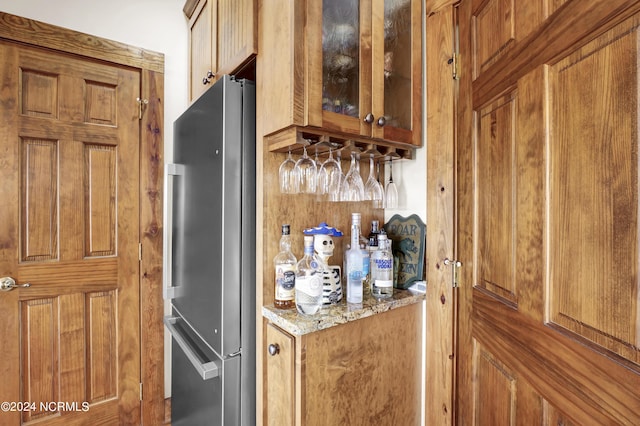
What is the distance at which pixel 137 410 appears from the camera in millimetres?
1875

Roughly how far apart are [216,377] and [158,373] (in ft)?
3.27

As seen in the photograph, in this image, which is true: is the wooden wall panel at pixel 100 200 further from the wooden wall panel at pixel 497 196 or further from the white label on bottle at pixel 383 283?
the wooden wall panel at pixel 497 196

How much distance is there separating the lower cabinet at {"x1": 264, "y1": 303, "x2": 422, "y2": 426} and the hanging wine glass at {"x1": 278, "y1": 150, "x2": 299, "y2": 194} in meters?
0.50

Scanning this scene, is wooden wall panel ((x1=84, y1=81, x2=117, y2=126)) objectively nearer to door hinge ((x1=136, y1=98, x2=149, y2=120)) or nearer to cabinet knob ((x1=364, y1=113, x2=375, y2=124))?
door hinge ((x1=136, y1=98, x2=149, y2=120))

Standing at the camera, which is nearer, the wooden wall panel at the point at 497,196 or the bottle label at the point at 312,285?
the wooden wall panel at the point at 497,196

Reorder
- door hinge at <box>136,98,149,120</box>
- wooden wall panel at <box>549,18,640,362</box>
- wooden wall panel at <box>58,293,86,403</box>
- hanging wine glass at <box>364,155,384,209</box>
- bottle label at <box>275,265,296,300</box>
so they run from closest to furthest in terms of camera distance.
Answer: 1. wooden wall panel at <box>549,18,640,362</box>
2. bottle label at <box>275,265,296,300</box>
3. hanging wine glass at <box>364,155,384,209</box>
4. wooden wall panel at <box>58,293,86,403</box>
5. door hinge at <box>136,98,149,120</box>

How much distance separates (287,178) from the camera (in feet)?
3.97

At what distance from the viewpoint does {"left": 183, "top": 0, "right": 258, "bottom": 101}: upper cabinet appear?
1.25 meters

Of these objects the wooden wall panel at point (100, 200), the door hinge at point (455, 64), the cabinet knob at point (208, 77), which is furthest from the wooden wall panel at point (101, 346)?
the door hinge at point (455, 64)

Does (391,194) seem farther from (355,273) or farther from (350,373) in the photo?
(350,373)

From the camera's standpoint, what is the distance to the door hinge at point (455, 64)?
1.20 meters

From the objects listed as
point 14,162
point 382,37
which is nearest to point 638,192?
point 382,37

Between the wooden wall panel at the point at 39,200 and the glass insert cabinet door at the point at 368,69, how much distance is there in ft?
4.94

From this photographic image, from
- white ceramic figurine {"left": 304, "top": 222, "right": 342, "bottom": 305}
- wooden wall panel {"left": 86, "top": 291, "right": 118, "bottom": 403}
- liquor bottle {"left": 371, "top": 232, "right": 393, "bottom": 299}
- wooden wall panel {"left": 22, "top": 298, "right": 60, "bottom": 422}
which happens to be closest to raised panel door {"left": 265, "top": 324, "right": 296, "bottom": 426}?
white ceramic figurine {"left": 304, "top": 222, "right": 342, "bottom": 305}
